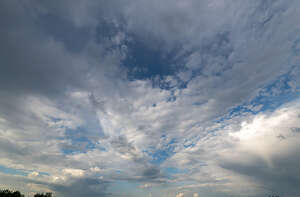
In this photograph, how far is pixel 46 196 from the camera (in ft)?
580

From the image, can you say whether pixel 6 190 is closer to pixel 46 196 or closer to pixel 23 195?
pixel 23 195

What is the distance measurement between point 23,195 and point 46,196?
19.0 m

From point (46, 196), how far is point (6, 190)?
109ft

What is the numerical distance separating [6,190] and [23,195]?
14.3 metres

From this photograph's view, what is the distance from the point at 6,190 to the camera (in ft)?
531

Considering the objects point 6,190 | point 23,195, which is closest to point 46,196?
point 23,195

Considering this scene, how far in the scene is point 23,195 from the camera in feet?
550

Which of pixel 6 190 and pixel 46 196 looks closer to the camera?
pixel 6 190
